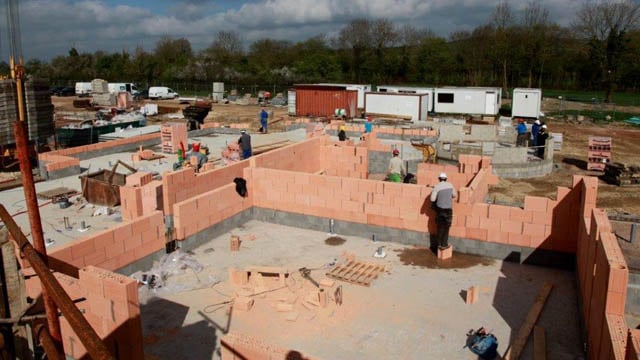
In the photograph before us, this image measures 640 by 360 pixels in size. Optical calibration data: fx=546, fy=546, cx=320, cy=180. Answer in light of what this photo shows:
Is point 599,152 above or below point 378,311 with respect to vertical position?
above

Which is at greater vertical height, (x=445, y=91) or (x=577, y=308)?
(x=445, y=91)

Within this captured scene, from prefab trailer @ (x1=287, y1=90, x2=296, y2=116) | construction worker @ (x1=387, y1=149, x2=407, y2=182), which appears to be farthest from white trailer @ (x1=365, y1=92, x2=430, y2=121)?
construction worker @ (x1=387, y1=149, x2=407, y2=182)

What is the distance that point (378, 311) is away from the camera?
8812 millimetres

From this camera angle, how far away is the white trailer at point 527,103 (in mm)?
33344

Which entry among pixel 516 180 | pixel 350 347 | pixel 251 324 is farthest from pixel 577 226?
pixel 516 180

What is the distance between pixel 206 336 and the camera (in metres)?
8.05

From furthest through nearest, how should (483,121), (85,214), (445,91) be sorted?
1. (445,91)
2. (483,121)
3. (85,214)

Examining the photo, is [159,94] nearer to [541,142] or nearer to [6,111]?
[6,111]

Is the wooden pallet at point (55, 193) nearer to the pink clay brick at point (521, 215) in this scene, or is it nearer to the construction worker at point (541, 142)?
the pink clay brick at point (521, 215)

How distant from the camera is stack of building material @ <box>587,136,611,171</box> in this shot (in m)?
21.0

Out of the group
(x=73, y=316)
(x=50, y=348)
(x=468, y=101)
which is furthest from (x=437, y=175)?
(x=468, y=101)

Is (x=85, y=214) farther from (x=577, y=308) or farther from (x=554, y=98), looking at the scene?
(x=554, y=98)

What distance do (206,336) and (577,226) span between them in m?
7.16

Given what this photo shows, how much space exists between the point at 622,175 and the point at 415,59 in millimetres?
43537
